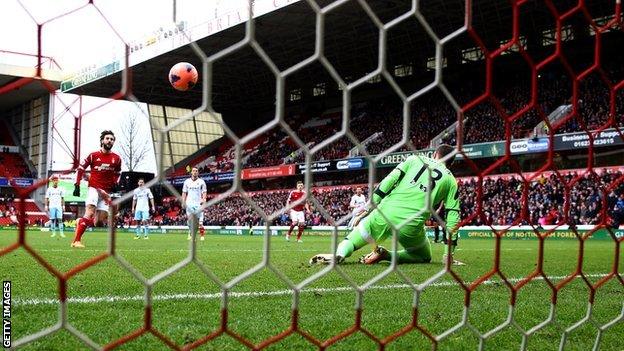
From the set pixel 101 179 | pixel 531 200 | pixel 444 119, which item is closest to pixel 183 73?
pixel 101 179

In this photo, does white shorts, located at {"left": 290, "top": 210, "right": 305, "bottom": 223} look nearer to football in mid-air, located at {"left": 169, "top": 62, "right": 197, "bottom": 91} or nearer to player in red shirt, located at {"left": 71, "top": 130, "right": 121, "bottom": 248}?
player in red shirt, located at {"left": 71, "top": 130, "right": 121, "bottom": 248}

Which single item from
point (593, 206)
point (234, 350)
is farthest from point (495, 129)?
point (234, 350)

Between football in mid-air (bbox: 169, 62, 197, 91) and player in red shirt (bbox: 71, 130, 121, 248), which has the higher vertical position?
football in mid-air (bbox: 169, 62, 197, 91)

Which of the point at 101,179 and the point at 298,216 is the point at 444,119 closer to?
the point at 298,216

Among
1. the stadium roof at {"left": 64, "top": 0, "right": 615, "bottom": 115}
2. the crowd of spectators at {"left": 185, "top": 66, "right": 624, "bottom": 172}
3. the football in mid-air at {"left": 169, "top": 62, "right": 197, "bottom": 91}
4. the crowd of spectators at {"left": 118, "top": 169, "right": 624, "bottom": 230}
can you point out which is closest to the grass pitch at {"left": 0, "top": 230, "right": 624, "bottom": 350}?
the football in mid-air at {"left": 169, "top": 62, "right": 197, "bottom": 91}

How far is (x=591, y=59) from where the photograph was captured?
24.3m

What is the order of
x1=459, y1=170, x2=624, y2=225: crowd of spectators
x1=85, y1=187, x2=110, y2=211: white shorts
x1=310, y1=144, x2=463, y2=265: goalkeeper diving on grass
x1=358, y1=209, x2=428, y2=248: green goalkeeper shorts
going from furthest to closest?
x1=459, y1=170, x2=624, y2=225: crowd of spectators < x1=85, y1=187, x2=110, y2=211: white shorts < x1=358, y1=209, x2=428, y2=248: green goalkeeper shorts < x1=310, y1=144, x2=463, y2=265: goalkeeper diving on grass

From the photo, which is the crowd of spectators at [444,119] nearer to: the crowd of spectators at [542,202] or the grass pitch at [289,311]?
the crowd of spectators at [542,202]

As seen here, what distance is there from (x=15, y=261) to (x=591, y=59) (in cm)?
2343

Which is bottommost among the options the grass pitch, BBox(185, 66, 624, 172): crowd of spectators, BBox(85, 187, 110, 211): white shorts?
the grass pitch

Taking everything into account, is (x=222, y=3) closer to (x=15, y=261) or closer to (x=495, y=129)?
(x=15, y=261)

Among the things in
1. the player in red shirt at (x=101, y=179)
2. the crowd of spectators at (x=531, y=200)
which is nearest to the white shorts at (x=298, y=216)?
the crowd of spectators at (x=531, y=200)

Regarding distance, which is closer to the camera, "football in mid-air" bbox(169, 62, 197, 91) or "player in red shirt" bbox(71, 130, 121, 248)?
"player in red shirt" bbox(71, 130, 121, 248)

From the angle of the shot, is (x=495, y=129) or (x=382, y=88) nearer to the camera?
(x=495, y=129)
